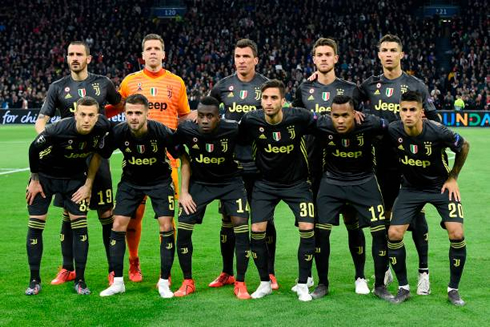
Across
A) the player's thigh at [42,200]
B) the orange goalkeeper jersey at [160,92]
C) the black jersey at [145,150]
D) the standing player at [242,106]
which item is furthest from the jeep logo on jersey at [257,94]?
the player's thigh at [42,200]

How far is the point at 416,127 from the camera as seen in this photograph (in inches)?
295

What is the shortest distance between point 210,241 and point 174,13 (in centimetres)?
3739

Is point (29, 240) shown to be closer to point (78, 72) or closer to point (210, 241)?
point (78, 72)

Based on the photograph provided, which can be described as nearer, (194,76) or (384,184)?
(384,184)

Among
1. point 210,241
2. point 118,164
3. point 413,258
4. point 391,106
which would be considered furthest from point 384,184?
point 118,164

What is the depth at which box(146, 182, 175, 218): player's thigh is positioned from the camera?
797 cm

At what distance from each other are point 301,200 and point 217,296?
1.28 m

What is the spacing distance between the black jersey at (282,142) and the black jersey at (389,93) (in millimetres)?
915

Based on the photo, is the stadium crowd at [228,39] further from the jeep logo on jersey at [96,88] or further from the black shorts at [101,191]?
the black shorts at [101,191]

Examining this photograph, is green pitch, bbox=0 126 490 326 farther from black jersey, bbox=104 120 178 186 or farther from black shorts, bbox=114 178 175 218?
black jersey, bbox=104 120 178 186

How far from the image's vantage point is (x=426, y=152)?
24.7ft

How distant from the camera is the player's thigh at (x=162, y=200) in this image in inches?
314

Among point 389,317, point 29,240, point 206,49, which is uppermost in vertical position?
point 206,49

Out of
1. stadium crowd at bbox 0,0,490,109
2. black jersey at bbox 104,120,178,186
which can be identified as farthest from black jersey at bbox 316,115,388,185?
stadium crowd at bbox 0,0,490,109
